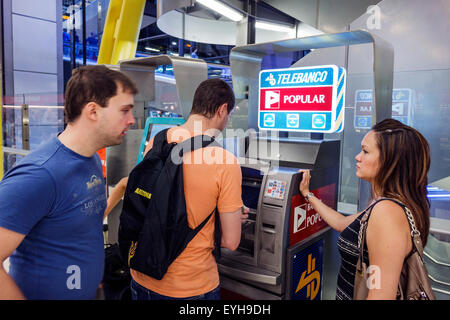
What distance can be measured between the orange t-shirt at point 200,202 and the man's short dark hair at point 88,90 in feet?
1.40

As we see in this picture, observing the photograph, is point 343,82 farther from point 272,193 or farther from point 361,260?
point 361,260

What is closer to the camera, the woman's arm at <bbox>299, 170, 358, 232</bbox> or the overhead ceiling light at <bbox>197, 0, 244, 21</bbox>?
the woman's arm at <bbox>299, 170, 358, 232</bbox>

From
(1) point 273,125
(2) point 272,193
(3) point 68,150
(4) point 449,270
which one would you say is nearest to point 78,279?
(3) point 68,150

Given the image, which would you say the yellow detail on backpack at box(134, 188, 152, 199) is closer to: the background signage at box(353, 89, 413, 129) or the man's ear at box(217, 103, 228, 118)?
the man's ear at box(217, 103, 228, 118)

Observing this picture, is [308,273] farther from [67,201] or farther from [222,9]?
[222,9]

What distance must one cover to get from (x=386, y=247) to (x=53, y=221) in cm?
112

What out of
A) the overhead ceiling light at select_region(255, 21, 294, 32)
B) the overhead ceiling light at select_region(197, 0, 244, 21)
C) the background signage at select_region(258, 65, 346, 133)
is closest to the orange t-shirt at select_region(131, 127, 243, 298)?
the background signage at select_region(258, 65, 346, 133)

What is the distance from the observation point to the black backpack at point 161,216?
4.94 feet

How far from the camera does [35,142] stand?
255 inches

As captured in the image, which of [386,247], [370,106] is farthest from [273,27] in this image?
[386,247]

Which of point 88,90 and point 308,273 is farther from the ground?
point 88,90

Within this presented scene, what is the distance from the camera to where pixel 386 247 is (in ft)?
3.96

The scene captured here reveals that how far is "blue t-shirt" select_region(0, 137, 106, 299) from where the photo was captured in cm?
104

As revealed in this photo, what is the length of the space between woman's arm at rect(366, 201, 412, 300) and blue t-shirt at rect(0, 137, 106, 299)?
101 centimetres
